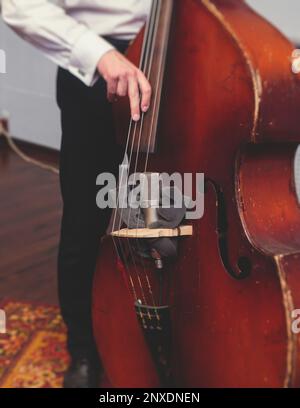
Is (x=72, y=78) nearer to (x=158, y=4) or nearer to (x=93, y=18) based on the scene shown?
(x=93, y=18)

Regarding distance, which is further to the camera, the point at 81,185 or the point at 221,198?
the point at 81,185

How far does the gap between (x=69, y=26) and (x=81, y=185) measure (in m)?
0.29

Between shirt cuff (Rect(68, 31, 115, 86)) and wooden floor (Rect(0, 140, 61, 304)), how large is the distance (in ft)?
2.51

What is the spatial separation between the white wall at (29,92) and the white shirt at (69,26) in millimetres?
1796

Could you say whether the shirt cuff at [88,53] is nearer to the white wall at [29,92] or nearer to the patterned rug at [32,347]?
the patterned rug at [32,347]

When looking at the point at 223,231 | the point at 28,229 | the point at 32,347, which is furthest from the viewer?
the point at 28,229

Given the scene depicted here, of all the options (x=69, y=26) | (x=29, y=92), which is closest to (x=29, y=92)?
(x=29, y=92)

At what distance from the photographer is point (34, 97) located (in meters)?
2.84

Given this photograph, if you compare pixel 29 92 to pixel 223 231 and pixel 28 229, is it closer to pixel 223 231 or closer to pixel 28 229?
pixel 28 229

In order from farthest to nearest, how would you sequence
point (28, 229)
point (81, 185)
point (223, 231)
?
point (28, 229)
point (81, 185)
point (223, 231)

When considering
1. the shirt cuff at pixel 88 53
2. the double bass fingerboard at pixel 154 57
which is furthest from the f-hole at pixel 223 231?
the shirt cuff at pixel 88 53

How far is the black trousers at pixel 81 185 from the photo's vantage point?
1001mm

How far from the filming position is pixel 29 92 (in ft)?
9.39

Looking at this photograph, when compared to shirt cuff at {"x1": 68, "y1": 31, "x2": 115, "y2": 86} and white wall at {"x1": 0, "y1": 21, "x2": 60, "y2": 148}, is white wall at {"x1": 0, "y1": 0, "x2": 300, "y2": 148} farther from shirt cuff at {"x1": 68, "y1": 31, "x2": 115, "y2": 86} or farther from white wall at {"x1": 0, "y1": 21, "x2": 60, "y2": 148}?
shirt cuff at {"x1": 68, "y1": 31, "x2": 115, "y2": 86}
